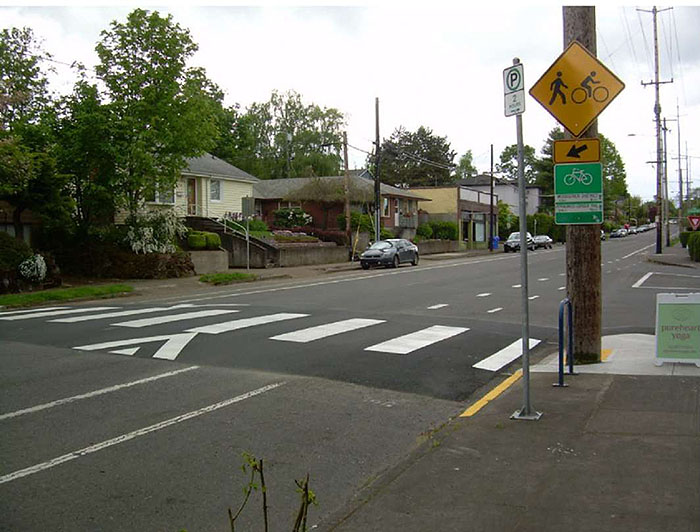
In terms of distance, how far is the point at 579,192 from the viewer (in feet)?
25.9

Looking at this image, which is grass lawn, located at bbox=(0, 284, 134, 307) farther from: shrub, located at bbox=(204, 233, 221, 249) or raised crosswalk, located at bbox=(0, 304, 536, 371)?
shrub, located at bbox=(204, 233, 221, 249)

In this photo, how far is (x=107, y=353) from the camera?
9984 millimetres

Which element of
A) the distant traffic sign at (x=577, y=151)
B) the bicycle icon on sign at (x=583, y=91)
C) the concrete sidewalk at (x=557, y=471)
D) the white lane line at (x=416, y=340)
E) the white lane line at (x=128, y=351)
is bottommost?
the concrete sidewalk at (x=557, y=471)

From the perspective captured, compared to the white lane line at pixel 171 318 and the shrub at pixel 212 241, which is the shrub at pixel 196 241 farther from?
the white lane line at pixel 171 318

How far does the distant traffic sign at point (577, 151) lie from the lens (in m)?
7.92

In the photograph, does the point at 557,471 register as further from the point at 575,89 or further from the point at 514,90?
the point at 575,89

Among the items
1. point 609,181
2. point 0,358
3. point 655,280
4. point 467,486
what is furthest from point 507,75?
point 609,181

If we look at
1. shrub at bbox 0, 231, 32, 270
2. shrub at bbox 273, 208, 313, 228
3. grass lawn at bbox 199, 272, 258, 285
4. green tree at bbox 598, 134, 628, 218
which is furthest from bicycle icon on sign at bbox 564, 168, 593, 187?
green tree at bbox 598, 134, 628, 218

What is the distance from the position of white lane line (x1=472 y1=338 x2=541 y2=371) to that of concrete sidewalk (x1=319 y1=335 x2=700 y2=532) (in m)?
1.80

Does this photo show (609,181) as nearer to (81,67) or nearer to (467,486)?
(81,67)

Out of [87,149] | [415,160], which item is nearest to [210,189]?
[87,149]

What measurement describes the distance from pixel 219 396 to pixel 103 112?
21189mm

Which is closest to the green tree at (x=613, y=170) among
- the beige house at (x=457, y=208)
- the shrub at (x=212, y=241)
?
the beige house at (x=457, y=208)

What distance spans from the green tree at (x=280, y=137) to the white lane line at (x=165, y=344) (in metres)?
59.7
